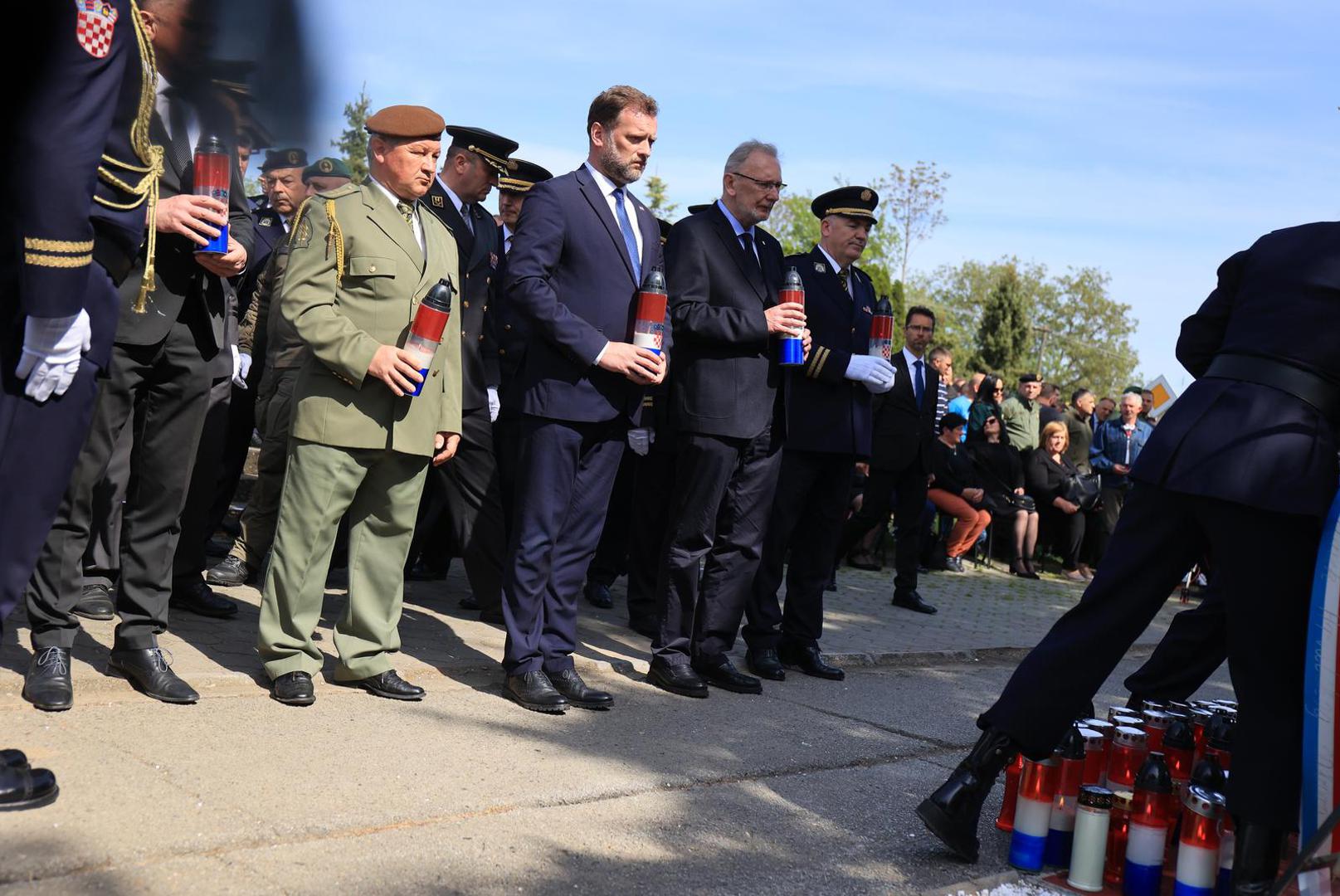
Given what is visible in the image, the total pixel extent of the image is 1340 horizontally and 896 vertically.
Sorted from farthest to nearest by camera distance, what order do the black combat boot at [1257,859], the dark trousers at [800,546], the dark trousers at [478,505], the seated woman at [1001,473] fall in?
the seated woman at [1001,473]
the dark trousers at [478,505]
the dark trousers at [800,546]
the black combat boot at [1257,859]

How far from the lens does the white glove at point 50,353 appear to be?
3.13 meters

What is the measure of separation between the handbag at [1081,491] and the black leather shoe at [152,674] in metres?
12.0

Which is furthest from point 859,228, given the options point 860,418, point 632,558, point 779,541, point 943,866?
point 943,866

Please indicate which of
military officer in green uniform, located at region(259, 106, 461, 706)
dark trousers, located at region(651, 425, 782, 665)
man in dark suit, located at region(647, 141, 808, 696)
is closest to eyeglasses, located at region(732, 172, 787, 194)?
man in dark suit, located at region(647, 141, 808, 696)

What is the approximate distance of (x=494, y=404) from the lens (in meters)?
7.11

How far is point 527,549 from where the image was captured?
5219 mm

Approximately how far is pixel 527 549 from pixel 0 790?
7.64 ft

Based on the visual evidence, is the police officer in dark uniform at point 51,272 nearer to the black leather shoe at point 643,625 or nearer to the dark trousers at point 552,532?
the dark trousers at point 552,532

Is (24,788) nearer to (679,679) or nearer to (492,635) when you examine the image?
(679,679)

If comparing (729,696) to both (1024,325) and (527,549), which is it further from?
(1024,325)

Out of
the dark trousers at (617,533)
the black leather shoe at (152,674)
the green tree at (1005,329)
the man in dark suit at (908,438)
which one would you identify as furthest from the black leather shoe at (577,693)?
the green tree at (1005,329)

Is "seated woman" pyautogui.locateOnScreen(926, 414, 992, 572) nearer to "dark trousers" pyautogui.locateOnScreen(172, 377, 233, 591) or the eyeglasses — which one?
the eyeglasses

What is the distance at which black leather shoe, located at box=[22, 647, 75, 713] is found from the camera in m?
4.19

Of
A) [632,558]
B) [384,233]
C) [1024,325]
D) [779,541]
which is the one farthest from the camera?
[1024,325]
